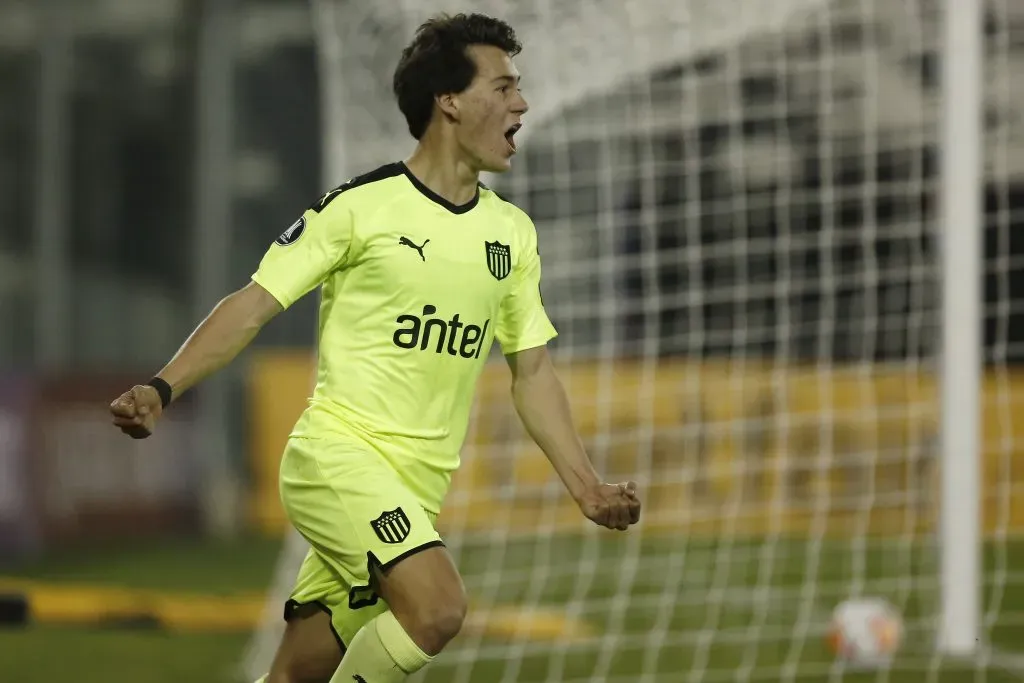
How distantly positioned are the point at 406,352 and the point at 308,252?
33cm

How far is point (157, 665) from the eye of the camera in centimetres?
699

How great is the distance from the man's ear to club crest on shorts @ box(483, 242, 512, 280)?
31 cm

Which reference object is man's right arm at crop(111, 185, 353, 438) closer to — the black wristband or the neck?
the black wristband

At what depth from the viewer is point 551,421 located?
416 centimetres

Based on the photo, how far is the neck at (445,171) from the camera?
13.3 ft

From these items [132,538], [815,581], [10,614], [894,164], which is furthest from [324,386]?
[132,538]

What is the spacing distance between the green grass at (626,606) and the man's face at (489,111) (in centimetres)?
302

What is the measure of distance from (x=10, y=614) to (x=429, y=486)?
250 centimetres

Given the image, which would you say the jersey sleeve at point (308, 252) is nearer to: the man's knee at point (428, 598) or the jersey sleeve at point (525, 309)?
the jersey sleeve at point (525, 309)

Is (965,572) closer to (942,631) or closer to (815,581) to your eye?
(942,631)

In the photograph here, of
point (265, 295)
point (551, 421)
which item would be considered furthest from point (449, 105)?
point (551, 421)

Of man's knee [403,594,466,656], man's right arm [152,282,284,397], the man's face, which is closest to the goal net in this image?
A: the man's face

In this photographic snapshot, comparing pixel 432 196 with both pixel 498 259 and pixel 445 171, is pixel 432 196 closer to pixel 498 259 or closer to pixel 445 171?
pixel 445 171

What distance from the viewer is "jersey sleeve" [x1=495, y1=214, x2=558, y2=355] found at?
165 inches
